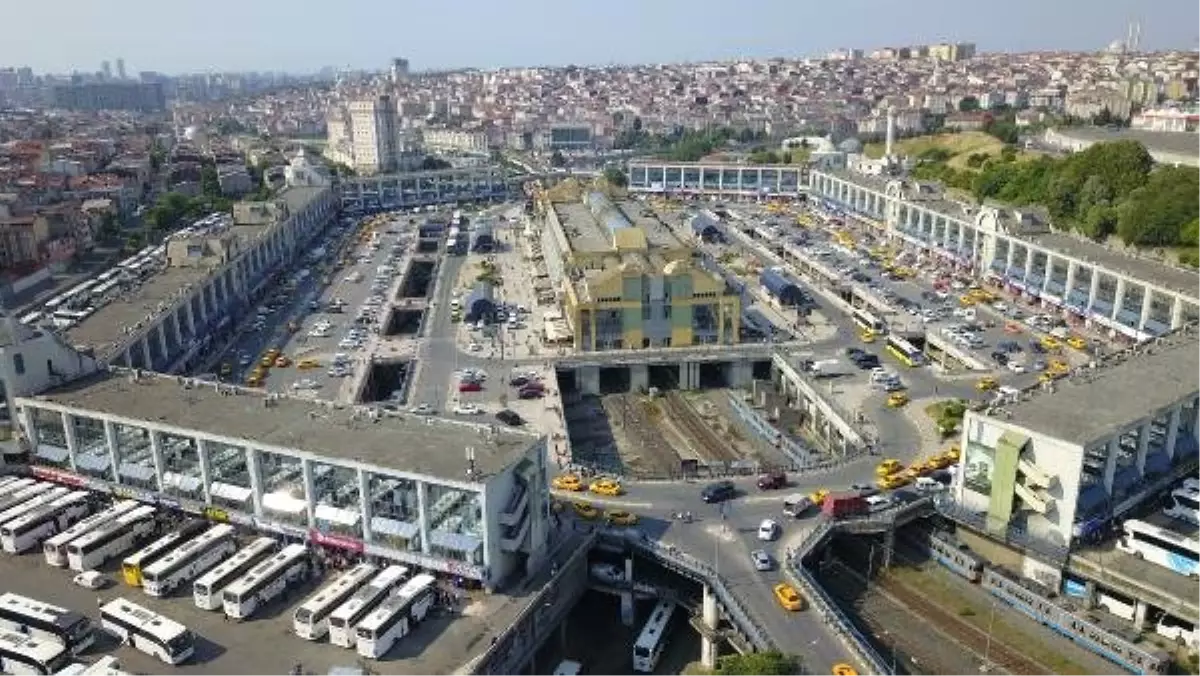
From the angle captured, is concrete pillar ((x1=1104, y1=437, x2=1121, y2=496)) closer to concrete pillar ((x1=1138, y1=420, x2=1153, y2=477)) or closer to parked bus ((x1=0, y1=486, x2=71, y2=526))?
concrete pillar ((x1=1138, y1=420, x2=1153, y2=477))

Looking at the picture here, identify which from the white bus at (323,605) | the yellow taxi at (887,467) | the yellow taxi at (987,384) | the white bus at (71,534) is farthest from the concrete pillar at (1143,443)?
the white bus at (71,534)

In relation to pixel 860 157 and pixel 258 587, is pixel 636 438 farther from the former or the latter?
pixel 860 157

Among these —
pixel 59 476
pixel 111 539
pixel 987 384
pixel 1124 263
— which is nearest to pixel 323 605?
pixel 111 539

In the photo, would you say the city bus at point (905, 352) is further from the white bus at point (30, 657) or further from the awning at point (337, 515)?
the white bus at point (30, 657)

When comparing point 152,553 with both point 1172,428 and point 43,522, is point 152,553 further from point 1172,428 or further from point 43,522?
point 1172,428

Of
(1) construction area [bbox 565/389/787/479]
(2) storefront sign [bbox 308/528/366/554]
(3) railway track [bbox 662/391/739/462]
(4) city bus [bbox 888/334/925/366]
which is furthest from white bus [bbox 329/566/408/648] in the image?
(4) city bus [bbox 888/334/925/366]

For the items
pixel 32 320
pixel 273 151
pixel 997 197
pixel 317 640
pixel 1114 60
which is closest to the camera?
pixel 317 640

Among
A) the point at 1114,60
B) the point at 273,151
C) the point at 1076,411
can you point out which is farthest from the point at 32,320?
the point at 1114,60
